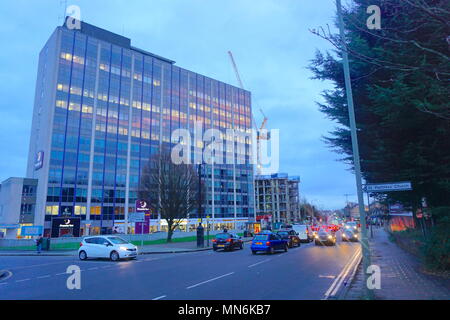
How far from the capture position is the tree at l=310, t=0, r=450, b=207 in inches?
340

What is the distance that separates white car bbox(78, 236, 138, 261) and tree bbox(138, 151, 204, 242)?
1797 centimetres


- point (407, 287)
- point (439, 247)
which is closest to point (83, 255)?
point (407, 287)

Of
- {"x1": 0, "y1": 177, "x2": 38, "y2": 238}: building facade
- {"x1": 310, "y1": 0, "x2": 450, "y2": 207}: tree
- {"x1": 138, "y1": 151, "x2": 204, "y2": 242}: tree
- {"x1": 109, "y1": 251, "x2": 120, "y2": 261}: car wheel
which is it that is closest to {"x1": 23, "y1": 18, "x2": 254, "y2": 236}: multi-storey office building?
{"x1": 0, "y1": 177, "x2": 38, "y2": 238}: building facade

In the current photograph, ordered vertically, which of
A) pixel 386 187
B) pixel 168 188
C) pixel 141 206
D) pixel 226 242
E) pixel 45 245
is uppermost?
pixel 168 188

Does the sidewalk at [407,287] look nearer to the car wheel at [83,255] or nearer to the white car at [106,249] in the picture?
the white car at [106,249]

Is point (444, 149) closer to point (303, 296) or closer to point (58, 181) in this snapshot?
point (303, 296)

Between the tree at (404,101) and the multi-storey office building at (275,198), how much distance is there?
100809mm

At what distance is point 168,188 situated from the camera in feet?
128

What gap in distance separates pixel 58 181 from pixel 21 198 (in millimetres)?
7847

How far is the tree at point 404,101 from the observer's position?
8637 mm

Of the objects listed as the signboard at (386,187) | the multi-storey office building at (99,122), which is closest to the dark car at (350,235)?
the signboard at (386,187)

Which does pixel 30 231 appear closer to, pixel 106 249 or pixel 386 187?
pixel 106 249

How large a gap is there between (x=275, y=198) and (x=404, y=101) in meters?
108

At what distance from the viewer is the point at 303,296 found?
336 inches
